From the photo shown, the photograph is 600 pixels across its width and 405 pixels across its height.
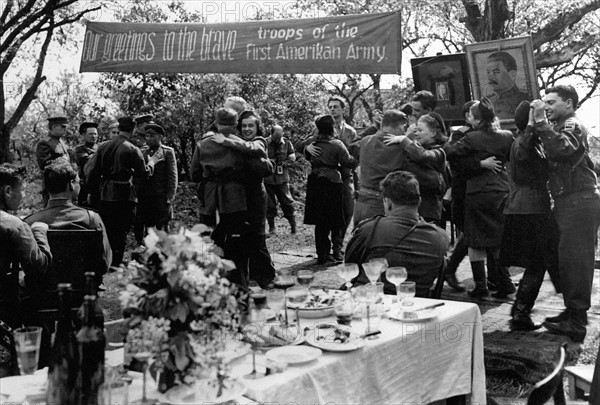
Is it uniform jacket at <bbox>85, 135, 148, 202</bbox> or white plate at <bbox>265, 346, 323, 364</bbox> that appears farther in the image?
uniform jacket at <bbox>85, 135, 148, 202</bbox>

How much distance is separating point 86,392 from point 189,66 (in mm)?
4669

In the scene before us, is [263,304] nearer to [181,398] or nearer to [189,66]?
[181,398]

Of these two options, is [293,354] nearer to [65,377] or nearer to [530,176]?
[65,377]

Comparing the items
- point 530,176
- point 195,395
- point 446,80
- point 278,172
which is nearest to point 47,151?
point 278,172

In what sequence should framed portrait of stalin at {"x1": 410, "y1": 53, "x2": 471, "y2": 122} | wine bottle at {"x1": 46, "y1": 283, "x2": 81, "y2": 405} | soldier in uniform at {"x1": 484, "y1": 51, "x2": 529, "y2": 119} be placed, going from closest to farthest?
wine bottle at {"x1": 46, "y1": 283, "x2": 81, "y2": 405}, soldier in uniform at {"x1": 484, "y1": 51, "x2": 529, "y2": 119}, framed portrait of stalin at {"x1": 410, "y1": 53, "x2": 471, "y2": 122}

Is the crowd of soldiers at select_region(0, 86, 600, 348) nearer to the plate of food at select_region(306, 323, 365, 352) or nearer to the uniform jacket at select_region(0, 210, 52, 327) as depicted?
the uniform jacket at select_region(0, 210, 52, 327)

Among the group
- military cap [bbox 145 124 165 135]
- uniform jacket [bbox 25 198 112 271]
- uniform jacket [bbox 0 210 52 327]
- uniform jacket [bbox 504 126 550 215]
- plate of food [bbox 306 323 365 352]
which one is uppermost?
military cap [bbox 145 124 165 135]

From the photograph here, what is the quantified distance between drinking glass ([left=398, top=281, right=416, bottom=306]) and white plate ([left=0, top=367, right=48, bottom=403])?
1.72 meters

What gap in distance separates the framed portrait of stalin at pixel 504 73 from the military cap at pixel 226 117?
10.6 ft

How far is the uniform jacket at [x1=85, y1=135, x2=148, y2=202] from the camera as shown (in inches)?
286

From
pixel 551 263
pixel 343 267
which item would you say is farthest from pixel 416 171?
pixel 343 267

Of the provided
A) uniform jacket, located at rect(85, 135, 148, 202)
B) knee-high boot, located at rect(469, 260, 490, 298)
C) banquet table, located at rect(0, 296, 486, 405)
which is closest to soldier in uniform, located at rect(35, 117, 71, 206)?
uniform jacket, located at rect(85, 135, 148, 202)

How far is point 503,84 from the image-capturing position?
7.31 m

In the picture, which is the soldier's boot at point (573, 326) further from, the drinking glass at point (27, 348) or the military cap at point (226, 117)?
the drinking glass at point (27, 348)
